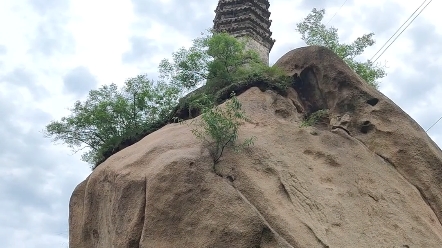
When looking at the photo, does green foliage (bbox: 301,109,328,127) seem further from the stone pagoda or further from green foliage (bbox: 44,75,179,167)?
the stone pagoda

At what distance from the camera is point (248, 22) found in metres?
14.5

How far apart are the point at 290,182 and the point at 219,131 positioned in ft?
3.44

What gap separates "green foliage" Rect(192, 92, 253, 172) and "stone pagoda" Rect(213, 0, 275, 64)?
7.40 m

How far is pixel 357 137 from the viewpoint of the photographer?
8.07 metres

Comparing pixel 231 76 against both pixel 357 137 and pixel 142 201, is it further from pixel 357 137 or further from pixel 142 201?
pixel 142 201

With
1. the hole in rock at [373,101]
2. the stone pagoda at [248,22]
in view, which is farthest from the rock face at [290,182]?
the stone pagoda at [248,22]

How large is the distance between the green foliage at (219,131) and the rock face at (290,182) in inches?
4.6

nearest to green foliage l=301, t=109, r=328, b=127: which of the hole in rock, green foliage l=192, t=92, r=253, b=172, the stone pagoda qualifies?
the hole in rock

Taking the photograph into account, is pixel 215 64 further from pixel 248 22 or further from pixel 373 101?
pixel 248 22

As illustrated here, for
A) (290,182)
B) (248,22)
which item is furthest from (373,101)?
(248,22)

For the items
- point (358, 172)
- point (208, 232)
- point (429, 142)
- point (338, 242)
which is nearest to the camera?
point (208, 232)

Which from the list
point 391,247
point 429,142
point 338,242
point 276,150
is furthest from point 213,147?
point 429,142

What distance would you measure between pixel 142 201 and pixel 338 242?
223cm

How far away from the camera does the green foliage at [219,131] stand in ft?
22.0
